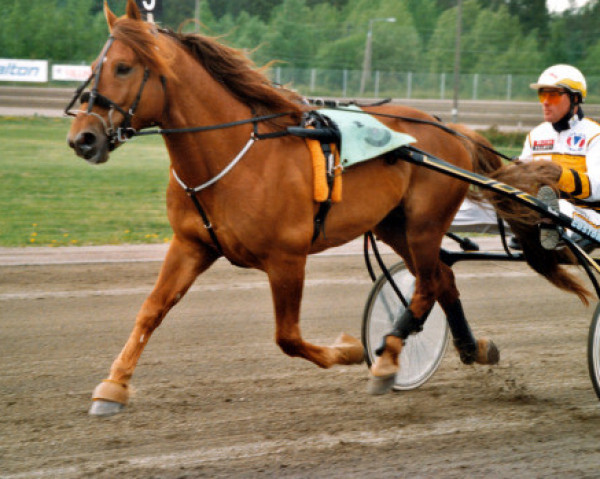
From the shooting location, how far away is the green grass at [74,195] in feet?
28.6

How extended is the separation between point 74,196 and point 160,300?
25.3 feet

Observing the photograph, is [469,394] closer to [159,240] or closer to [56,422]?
[56,422]

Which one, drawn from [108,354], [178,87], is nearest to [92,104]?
[178,87]

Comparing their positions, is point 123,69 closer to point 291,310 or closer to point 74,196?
point 291,310

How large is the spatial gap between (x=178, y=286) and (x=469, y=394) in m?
1.61

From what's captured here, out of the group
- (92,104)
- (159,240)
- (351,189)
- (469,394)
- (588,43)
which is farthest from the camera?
(588,43)

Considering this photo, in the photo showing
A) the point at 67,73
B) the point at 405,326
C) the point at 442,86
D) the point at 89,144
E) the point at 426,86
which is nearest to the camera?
the point at 89,144

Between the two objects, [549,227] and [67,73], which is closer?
[549,227]

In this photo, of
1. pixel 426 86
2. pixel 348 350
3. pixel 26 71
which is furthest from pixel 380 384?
pixel 426 86

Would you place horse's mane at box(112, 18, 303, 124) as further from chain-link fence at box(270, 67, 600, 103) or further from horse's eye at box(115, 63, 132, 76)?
chain-link fence at box(270, 67, 600, 103)

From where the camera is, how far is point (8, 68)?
2766 centimetres

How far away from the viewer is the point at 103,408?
3.49 meters

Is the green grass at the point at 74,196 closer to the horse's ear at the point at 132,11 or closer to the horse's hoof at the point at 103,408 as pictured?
the horse's hoof at the point at 103,408

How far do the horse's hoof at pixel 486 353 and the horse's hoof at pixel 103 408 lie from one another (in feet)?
6.72
